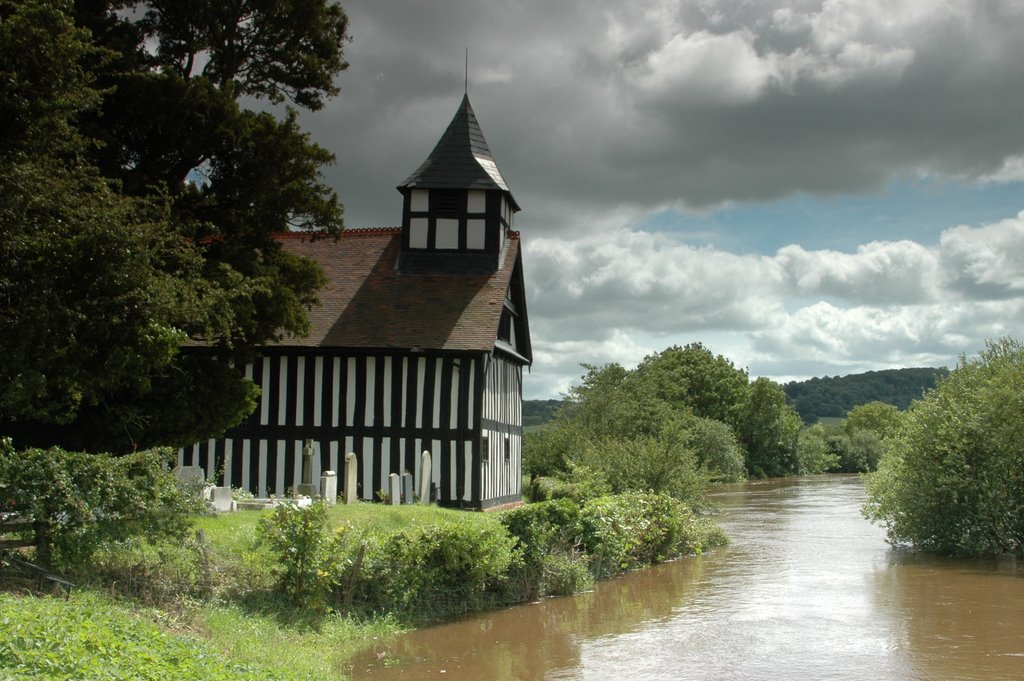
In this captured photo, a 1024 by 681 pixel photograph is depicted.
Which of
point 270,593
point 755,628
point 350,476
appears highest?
point 350,476

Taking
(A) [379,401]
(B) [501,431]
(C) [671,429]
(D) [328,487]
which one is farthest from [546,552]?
(C) [671,429]

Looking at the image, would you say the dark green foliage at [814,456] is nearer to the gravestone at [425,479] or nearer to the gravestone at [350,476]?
the gravestone at [425,479]

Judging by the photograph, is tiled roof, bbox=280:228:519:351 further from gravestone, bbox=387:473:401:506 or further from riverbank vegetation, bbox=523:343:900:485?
riverbank vegetation, bbox=523:343:900:485

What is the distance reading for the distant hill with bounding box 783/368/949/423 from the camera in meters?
169

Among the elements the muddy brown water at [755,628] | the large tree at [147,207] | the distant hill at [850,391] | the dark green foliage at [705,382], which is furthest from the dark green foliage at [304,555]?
the distant hill at [850,391]

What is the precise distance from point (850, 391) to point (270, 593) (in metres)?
180

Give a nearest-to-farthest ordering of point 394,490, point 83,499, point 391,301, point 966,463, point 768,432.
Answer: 1. point 83,499
2. point 966,463
3. point 394,490
4. point 391,301
5. point 768,432

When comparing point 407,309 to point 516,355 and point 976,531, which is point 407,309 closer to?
point 516,355

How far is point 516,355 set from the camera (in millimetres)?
27109

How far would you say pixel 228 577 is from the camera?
12.0m

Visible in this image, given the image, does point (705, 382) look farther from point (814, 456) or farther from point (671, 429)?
point (671, 429)

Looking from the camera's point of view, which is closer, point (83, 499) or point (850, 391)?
point (83, 499)

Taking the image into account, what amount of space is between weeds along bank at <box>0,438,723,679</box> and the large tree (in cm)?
228

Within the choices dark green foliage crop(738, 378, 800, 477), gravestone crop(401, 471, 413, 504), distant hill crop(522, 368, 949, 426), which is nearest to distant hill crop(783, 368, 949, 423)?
distant hill crop(522, 368, 949, 426)
